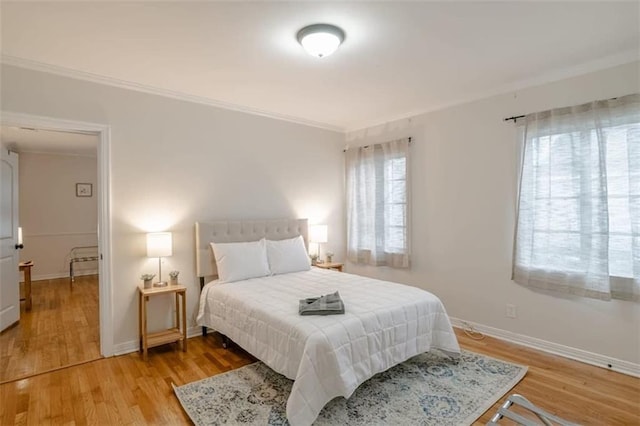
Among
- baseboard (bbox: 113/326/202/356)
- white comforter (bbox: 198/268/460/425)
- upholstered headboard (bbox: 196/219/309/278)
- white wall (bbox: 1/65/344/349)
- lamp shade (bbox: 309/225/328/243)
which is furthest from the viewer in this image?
lamp shade (bbox: 309/225/328/243)

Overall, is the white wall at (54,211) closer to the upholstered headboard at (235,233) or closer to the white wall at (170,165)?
the white wall at (170,165)

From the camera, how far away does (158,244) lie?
328 centimetres

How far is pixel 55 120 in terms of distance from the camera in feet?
9.77

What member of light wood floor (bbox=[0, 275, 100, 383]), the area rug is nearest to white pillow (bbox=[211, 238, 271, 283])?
the area rug

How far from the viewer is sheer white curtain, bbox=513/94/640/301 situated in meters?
2.76

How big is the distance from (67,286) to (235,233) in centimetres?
431

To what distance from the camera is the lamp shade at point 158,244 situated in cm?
327

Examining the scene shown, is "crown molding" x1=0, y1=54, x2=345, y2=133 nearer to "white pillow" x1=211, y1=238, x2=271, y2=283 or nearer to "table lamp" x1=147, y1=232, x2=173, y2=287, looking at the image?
"table lamp" x1=147, y1=232, x2=173, y2=287

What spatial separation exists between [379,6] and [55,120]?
2910 millimetres

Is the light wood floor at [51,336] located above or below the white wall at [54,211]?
below

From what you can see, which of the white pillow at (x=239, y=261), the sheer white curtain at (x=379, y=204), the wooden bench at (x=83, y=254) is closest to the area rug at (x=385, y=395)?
the white pillow at (x=239, y=261)

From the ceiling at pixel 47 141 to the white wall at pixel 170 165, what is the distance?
1877 mm

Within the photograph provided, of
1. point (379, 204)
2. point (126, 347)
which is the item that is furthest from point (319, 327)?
point (379, 204)

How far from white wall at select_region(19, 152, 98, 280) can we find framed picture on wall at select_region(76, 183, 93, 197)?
7cm
